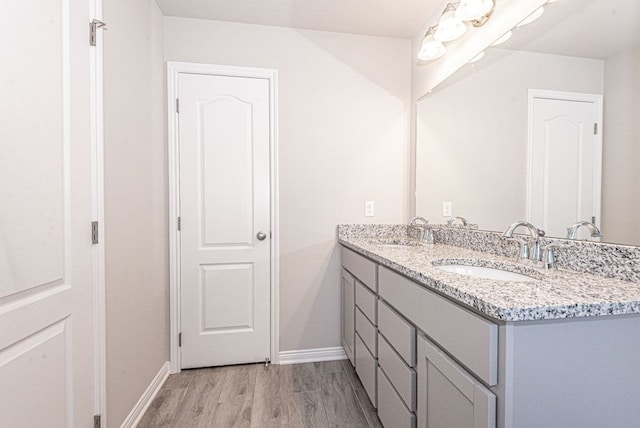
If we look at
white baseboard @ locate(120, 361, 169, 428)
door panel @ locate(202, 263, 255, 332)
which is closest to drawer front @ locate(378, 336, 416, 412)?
door panel @ locate(202, 263, 255, 332)

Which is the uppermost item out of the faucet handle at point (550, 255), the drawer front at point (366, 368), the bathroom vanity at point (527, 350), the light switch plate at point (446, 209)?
the light switch plate at point (446, 209)

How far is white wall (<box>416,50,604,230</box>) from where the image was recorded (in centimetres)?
127

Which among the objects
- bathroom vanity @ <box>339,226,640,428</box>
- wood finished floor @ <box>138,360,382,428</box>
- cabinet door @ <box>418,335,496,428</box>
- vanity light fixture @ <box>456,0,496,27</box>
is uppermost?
vanity light fixture @ <box>456,0,496,27</box>

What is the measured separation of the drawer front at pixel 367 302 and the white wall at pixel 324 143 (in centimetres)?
50

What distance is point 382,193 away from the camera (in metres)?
2.43

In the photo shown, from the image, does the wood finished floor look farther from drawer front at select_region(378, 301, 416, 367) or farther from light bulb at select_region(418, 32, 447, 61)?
light bulb at select_region(418, 32, 447, 61)

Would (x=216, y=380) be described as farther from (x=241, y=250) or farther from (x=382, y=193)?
(x=382, y=193)

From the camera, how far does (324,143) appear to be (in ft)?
7.66

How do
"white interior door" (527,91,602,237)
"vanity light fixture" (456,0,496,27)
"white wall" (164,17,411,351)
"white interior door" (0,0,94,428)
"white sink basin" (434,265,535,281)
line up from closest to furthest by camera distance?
1. "white interior door" (0,0,94,428)
2. "white interior door" (527,91,602,237)
3. "white sink basin" (434,265,535,281)
4. "vanity light fixture" (456,0,496,27)
5. "white wall" (164,17,411,351)

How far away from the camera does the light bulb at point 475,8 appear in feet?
5.15

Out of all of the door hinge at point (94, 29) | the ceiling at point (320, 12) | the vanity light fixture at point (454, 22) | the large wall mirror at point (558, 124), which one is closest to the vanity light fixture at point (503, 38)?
the large wall mirror at point (558, 124)

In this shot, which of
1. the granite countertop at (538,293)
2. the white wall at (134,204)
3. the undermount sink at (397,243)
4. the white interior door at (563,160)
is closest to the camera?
the granite countertop at (538,293)

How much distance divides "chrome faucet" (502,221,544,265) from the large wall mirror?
0.23ft

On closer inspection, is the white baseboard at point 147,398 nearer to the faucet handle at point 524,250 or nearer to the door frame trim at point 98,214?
the door frame trim at point 98,214
